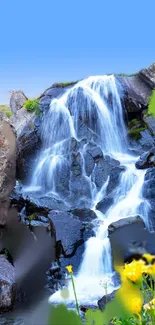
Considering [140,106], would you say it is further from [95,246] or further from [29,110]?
[95,246]

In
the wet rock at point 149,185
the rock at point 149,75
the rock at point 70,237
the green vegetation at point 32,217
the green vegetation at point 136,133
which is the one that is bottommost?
the rock at point 70,237

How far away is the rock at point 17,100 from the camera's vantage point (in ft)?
48.6

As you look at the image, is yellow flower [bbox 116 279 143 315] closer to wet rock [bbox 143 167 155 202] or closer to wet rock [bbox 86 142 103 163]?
wet rock [bbox 143 167 155 202]

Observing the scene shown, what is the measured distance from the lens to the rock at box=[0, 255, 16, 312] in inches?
267

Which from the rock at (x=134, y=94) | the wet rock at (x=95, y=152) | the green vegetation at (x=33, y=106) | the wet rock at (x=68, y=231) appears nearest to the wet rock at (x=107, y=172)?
the wet rock at (x=95, y=152)

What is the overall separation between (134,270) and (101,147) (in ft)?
37.2

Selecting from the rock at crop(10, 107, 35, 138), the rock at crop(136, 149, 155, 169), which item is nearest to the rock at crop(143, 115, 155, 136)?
the rock at crop(136, 149, 155, 169)

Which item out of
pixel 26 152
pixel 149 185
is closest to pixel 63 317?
pixel 149 185

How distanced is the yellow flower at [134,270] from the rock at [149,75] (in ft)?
42.8

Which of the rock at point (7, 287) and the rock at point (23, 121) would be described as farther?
the rock at point (23, 121)

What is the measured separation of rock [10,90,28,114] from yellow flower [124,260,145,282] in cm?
1397

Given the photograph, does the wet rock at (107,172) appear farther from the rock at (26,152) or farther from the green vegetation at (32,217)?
the rock at (26,152)

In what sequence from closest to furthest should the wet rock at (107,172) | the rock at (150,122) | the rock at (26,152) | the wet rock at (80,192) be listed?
the wet rock at (80,192)
the wet rock at (107,172)
the rock at (26,152)
the rock at (150,122)

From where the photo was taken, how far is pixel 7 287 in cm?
703
